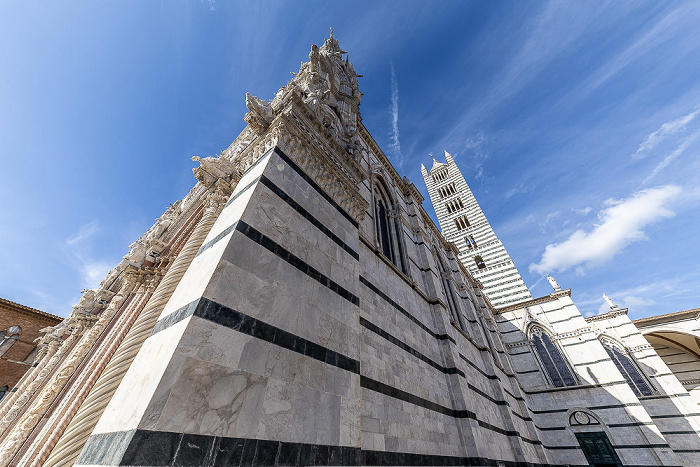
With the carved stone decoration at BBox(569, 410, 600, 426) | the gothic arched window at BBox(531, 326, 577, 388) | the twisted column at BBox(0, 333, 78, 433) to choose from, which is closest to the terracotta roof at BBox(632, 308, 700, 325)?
the gothic arched window at BBox(531, 326, 577, 388)

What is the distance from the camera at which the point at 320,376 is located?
2.70m

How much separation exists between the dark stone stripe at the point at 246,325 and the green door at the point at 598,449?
1503 centimetres

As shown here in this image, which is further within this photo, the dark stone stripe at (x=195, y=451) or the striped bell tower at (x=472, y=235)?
the striped bell tower at (x=472, y=235)

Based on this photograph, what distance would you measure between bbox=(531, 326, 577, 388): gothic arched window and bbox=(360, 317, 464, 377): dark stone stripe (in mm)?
10904

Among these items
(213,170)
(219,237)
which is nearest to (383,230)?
(213,170)

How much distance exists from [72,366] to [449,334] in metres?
8.19

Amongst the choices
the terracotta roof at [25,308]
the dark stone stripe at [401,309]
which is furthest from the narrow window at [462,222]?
the terracotta roof at [25,308]

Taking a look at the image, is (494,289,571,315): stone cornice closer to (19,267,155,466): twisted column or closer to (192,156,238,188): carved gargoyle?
(192,156,238,188): carved gargoyle

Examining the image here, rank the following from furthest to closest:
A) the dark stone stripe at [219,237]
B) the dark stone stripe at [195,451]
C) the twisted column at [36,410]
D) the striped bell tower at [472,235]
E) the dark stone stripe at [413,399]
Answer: the striped bell tower at [472,235] < the dark stone stripe at [413,399] < the twisted column at [36,410] < the dark stone stripe at [219,237] < the dark stone stripe at [195,451]

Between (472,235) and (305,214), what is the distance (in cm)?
2228

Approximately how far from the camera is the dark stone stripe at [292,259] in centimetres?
288

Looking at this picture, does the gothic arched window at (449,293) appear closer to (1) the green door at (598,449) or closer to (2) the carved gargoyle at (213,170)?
(1) the green door at (598,449)

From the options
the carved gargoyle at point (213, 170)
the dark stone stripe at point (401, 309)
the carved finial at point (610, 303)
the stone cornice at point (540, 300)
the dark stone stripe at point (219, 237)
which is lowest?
the dark stone stripe at point (219, 237)

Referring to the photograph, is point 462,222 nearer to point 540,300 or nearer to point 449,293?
point 540,300
